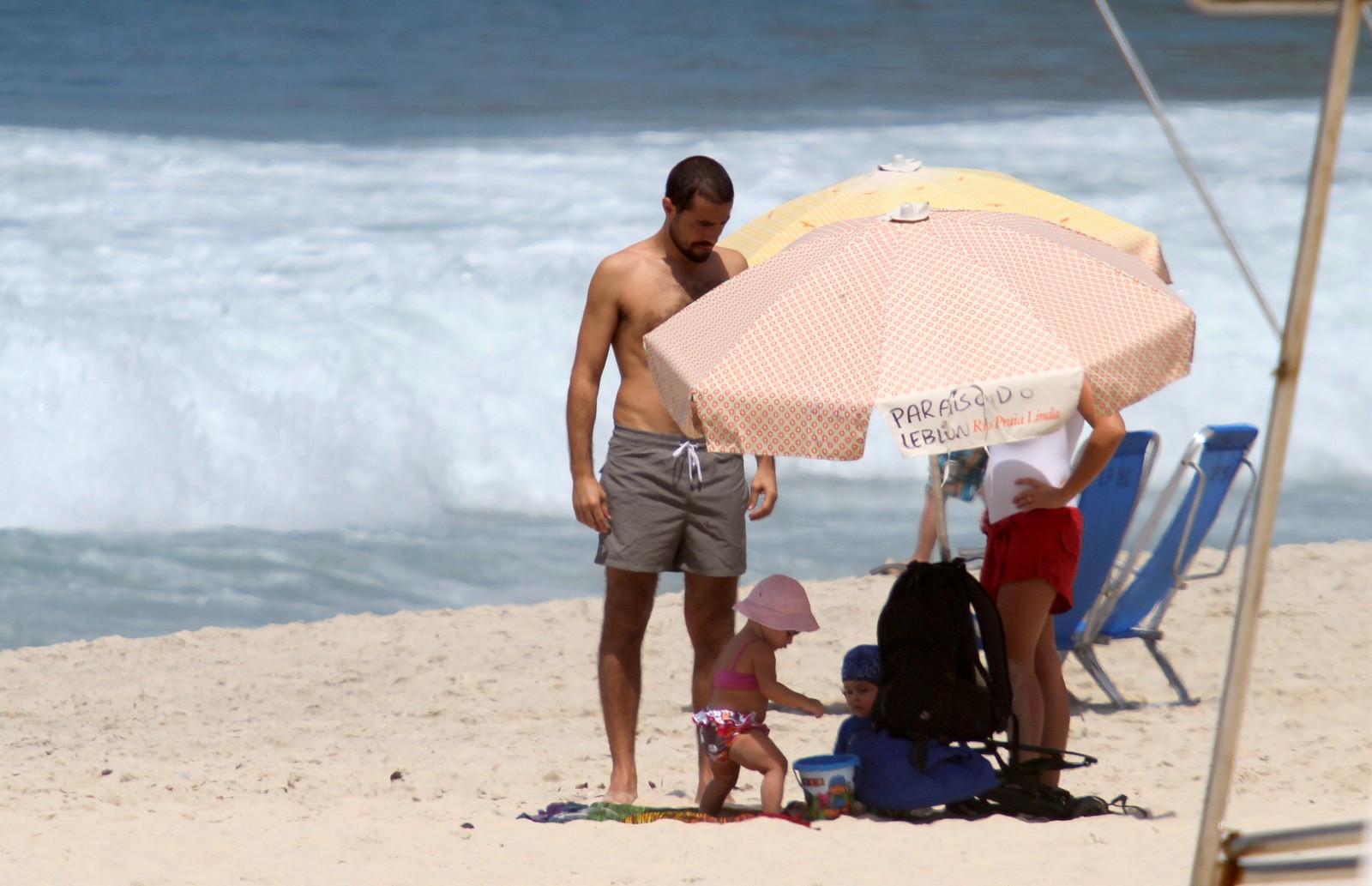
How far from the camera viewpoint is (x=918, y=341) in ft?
10.1

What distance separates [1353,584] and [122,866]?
4.93m

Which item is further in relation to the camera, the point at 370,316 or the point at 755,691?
the point at 370,316

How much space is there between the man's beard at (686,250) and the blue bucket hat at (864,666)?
1.06m

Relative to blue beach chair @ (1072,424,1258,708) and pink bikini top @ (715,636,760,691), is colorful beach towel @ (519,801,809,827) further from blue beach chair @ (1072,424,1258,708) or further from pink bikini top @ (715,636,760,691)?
blue beach chair @ (1072,424,1258,708)

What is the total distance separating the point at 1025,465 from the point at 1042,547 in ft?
0.83

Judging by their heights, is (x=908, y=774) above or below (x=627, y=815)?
above

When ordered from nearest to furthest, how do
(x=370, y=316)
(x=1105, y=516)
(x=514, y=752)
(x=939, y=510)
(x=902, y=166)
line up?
1. (x=939, y=510)
2. (x=902, y=166)
3. (x=514, y=752)
4. (x=1105, y=516)
5. (x=370, y=316)

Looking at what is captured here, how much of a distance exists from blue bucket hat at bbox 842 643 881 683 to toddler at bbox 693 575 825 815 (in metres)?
0.21

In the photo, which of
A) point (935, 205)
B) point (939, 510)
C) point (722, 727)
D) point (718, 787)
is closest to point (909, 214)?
point (935, 205)

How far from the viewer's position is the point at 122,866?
3.44 m

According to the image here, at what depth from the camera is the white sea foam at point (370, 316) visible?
30.6 feet

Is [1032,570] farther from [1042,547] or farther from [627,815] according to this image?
[627,815]

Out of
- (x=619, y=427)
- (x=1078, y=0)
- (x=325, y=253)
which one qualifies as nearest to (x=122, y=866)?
(x=619, y=427)

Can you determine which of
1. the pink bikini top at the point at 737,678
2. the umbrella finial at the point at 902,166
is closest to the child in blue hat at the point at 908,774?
the pink bikini top at the point at 737,678
